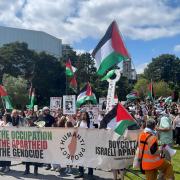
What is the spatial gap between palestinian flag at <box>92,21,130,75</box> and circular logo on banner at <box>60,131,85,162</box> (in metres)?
1.78

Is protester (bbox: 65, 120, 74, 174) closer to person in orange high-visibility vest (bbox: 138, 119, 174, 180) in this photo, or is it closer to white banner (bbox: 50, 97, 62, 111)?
person in orange high-visibility vest (bbox: 138, 119, 174, 180)

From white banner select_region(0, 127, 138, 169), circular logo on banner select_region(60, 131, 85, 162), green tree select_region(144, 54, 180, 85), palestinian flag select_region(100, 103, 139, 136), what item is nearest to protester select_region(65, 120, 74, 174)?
white banner select_region(0, 127, 138, 169)

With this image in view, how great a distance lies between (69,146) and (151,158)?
3458mm

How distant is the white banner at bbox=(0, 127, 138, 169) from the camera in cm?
1054

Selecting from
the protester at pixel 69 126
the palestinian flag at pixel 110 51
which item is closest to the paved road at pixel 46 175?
the protester at pixel 69 126

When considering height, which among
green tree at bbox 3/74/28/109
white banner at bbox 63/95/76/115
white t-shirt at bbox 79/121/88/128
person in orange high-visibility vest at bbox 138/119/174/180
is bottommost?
person in orange high-visibility vest at bbox 138/119/174/180

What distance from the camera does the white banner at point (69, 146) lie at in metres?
10.5

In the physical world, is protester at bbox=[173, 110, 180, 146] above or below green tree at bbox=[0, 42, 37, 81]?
below

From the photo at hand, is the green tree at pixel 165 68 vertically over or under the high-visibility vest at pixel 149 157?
over

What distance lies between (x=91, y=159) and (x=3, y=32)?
12381 centimetres

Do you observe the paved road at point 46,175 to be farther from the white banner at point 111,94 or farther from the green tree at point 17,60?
the green tree at point 17,60

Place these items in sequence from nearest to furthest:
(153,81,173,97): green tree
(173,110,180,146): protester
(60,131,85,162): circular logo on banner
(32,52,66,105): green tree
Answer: (60,131,85,162): circular logo on banner, (173,110,180,146): protester, (32,52,66,105): green tree, (153,81,173,97): green tree

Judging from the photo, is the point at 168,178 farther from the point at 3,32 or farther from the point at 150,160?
the point at 3,32

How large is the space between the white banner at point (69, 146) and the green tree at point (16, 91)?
5551 centimetres
